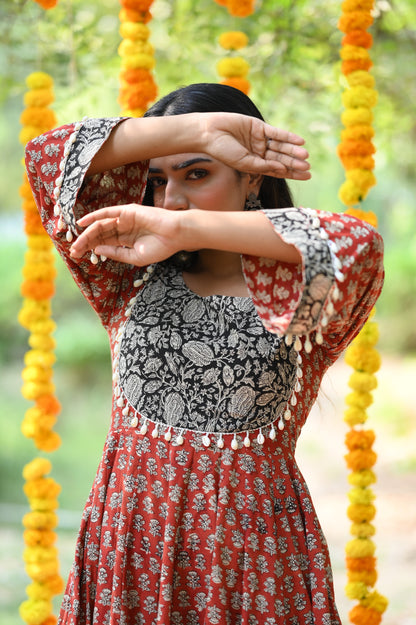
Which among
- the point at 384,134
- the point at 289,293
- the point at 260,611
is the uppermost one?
the point at 384,134

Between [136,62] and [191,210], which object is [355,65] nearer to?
[136,62]

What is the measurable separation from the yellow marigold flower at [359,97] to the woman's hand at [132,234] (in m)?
0.93

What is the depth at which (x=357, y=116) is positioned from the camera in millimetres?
1929

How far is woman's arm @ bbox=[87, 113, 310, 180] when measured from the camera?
A: 4.25ft

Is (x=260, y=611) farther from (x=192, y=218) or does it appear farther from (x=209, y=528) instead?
(x=192, y=218)

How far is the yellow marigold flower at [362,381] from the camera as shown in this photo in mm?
1998

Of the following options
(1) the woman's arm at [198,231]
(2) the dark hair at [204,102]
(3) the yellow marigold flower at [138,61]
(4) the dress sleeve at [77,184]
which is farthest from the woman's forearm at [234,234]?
(3) the yellow marigold flower at [138,61]

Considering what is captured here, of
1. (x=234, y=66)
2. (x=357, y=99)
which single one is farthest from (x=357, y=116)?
(x=234, y=66)

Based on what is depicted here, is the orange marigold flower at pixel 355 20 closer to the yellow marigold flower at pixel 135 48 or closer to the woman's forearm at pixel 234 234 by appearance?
the yellow marigold flower at pixel 135 48

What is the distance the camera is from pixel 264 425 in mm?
1358

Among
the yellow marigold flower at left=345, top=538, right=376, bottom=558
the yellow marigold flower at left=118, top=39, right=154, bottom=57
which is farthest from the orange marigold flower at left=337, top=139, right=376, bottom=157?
the yellow marigold flower at left=345, top=538, right=376, bottom=558

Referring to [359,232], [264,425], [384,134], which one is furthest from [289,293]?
[384,134]

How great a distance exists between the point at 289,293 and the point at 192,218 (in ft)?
0.63

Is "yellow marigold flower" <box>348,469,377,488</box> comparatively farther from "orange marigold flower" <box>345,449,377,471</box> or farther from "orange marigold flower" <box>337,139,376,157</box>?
"orange marigold flower" <box>337,139,376,157</box>
